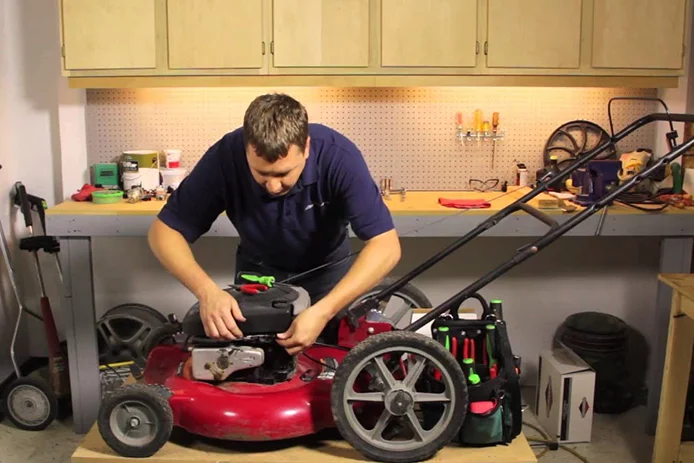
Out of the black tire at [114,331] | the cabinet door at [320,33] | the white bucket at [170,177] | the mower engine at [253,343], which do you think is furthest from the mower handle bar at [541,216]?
the black tire at [114,331]

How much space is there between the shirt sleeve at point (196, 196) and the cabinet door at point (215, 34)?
47.0 inches

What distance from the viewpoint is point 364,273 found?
1.90 m

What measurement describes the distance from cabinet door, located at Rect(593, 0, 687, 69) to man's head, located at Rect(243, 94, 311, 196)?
1.84m

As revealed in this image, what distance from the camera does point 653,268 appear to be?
12.4 feet

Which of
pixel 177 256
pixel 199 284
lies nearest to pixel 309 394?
pixel 199 284

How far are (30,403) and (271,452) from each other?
1.84 m

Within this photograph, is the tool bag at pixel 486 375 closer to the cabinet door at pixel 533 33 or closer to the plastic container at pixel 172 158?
the cabinet door at pixel 533 33

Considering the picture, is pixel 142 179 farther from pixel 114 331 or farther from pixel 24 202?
pixel 114 331

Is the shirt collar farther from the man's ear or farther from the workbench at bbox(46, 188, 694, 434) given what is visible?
the workbench at bbox(46, 188, 694, 434)

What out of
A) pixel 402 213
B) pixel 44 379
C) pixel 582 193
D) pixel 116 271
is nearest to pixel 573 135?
pixel 582 193

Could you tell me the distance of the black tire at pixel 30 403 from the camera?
322 centimetres

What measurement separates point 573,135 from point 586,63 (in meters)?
0.47

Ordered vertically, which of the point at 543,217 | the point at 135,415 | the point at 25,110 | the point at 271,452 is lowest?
the point at 271,452

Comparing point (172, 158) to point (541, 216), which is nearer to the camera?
point (541, 216)
